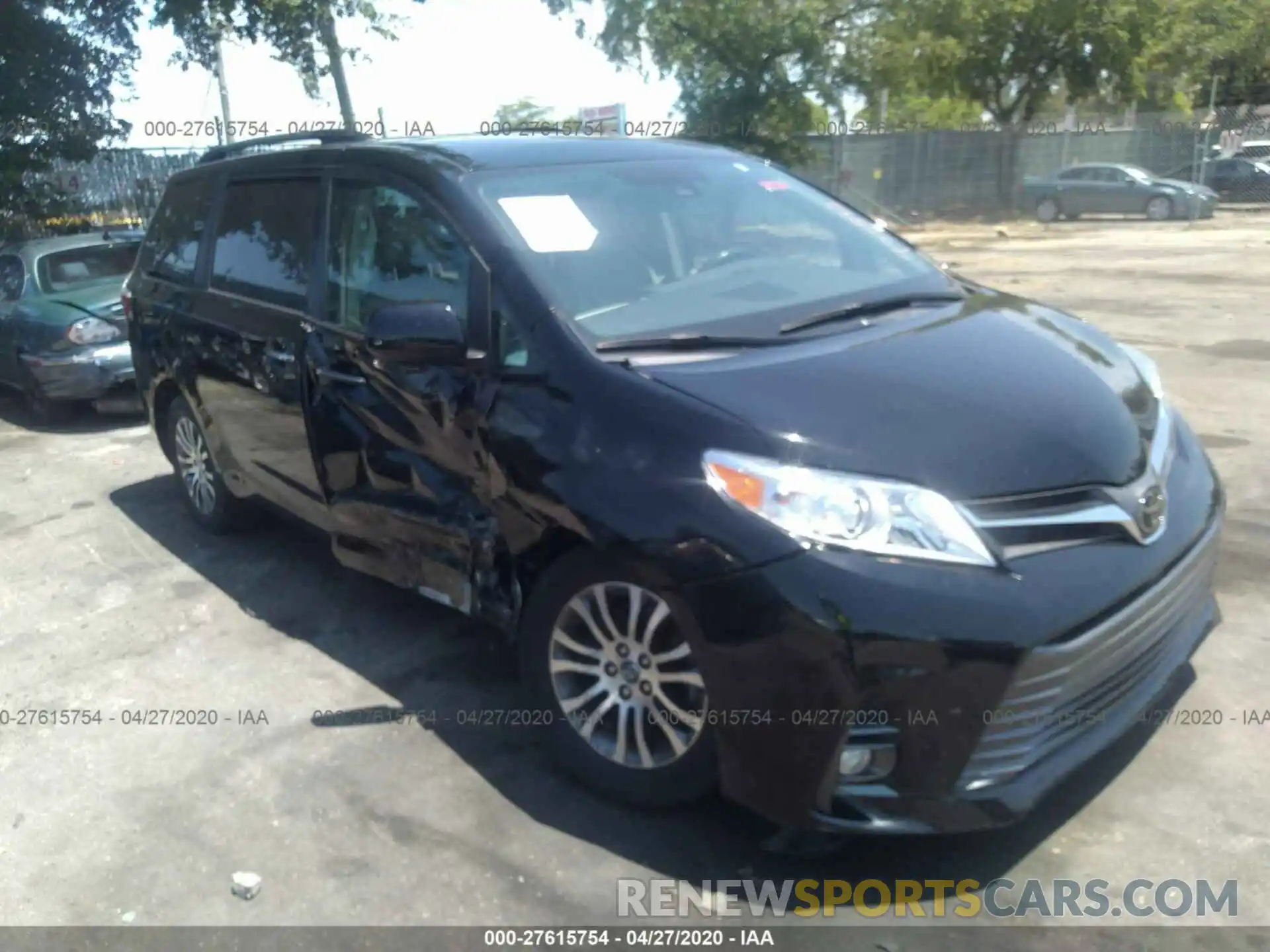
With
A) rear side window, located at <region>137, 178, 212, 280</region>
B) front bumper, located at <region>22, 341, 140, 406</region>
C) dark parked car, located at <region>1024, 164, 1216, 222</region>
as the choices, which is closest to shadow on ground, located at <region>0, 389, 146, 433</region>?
front bumper, located at <region>22, 341, 140, 406</region>

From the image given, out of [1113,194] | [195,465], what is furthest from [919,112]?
[195,465]

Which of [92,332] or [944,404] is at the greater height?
[944,404]

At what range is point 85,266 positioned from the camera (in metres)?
9.67

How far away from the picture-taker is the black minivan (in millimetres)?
2902

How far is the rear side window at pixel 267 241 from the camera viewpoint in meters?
4.74

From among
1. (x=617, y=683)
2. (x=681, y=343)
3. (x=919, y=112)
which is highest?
(x=919, y=112)

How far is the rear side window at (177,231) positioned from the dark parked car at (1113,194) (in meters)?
25.8

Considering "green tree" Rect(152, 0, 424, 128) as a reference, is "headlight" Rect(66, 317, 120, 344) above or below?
below

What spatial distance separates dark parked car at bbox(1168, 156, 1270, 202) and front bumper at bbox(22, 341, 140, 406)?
1104 inches

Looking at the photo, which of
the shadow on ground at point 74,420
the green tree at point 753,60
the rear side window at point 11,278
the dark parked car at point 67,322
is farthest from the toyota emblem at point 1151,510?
the green tree at point 753,60

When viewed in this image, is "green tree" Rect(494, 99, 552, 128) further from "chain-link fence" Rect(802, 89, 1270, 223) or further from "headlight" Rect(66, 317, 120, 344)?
"headlight" Rect(66, 317, 120, 344)

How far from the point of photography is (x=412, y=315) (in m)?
3.75

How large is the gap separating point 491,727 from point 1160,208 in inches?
1084

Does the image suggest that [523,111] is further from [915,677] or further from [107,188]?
[915,677]
